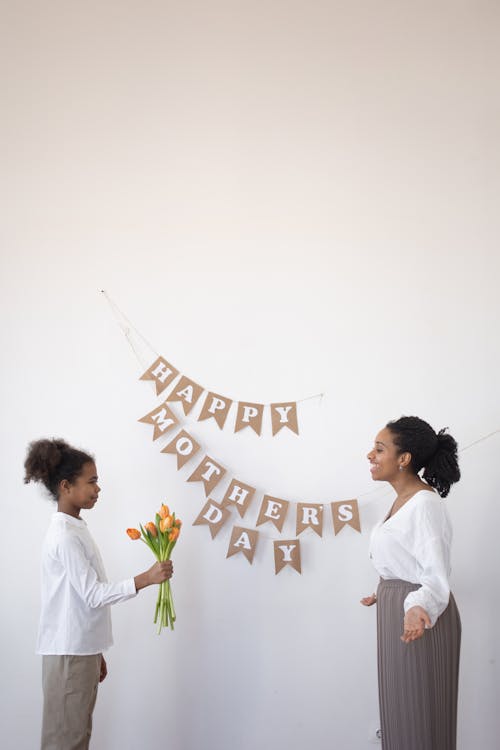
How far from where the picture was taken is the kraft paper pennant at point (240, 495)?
2.73m

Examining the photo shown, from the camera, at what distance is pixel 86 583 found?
221cm

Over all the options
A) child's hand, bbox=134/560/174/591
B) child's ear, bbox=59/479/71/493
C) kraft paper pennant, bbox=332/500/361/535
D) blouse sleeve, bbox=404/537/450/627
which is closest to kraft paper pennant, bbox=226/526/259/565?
kraft paper pennant, bbox=332/500/361/535

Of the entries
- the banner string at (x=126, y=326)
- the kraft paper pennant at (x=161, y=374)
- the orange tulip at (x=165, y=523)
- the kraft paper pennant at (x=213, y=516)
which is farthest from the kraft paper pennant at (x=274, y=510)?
the banner string at (x=126, y=326)

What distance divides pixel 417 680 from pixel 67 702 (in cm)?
96

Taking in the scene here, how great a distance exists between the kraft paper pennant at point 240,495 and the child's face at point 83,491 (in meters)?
Answer: 0.54

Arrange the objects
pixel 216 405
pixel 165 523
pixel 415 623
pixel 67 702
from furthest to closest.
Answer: pixel 216 405
pixel 165 523
pixel 67 702
pixel 415 623

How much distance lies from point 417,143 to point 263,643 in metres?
1.88

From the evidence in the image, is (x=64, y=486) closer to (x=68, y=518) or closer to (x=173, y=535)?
(x=68, y=518)

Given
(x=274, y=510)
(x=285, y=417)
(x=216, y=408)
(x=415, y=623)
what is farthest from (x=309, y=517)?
(x=415, y=623)

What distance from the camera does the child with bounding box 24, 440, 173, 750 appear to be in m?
2.19

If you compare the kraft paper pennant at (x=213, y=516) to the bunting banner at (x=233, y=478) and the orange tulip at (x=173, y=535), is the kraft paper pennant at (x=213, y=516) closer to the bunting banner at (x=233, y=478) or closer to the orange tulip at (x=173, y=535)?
the bunting banner at (x=233, y=478)

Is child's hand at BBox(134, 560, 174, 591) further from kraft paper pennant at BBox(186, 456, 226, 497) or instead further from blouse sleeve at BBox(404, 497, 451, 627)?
blouse sleeve at BBox(404, 497, 451, 627)

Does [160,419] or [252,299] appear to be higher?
[252,299]

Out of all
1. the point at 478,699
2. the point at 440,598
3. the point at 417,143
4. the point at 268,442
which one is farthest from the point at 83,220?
the point at 478,699
